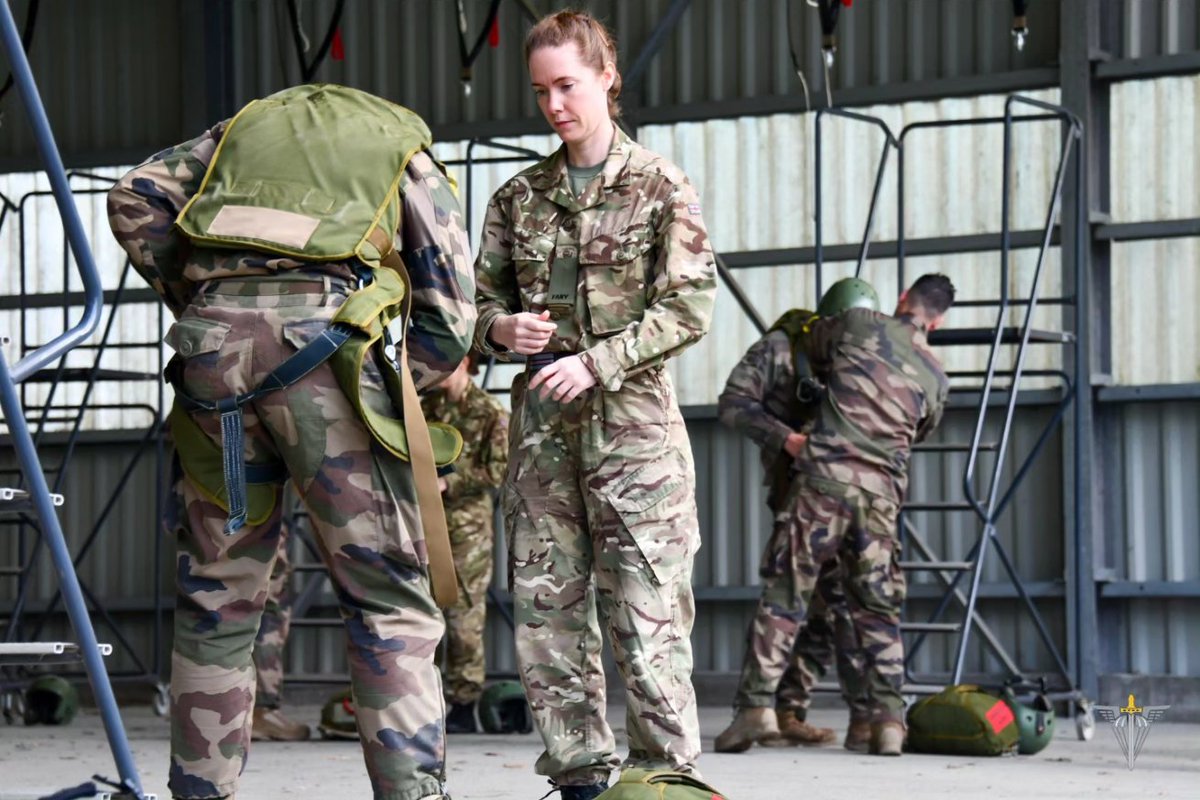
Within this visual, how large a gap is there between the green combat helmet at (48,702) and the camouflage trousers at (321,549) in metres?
6.00

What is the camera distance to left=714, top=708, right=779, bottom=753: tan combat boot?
6957mm

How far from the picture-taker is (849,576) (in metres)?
7.09

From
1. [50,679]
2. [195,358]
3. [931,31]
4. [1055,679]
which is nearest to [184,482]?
[195,358]

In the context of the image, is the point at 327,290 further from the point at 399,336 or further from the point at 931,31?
the point at 931,31

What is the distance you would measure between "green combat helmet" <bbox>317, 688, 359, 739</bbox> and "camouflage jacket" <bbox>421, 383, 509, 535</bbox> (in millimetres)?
863

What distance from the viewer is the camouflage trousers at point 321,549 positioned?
340 cm

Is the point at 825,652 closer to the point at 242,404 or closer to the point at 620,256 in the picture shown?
the point at 620,256

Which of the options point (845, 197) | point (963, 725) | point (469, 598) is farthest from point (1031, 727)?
point (845, 197)

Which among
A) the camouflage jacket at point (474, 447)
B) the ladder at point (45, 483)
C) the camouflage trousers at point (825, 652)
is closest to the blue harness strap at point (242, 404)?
the ladder at point (45, 483)

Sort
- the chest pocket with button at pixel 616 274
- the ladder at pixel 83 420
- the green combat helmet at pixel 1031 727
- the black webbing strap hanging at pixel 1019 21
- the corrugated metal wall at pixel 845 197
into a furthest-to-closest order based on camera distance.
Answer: the ladder at pixel 83 420 → the corrugated metal wall at pixel 845 197 → the black webbing strap hanging at pixel 1019 21 → the green combat helmet at pixel 1031 727 → the chest pocket with button at pixel 616 274

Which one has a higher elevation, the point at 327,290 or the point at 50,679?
the point at 327,290

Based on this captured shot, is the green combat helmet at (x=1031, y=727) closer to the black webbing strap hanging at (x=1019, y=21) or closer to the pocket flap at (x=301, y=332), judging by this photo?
the black webbing strap hanging at (x=1019, y=21)

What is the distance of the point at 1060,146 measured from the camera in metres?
9.89

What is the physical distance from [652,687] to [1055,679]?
5967mm
